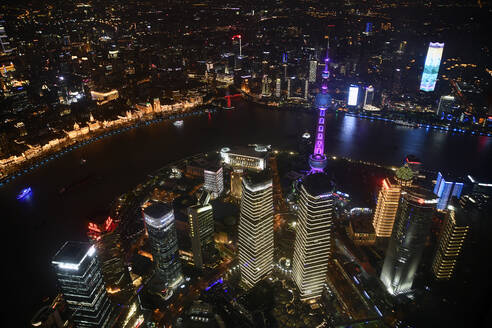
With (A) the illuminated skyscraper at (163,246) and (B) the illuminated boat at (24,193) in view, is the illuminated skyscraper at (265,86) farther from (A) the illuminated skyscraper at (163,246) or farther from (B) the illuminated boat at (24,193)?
(A) the illuminated skyscraper at (163,246)

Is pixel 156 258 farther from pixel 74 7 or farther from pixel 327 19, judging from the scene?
pixel 74 7

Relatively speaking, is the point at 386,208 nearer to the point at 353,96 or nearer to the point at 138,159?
the point at 138,159

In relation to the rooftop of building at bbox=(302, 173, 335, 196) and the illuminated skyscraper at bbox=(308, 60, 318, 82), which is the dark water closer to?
the illuminated skyscraper at bbox=(308, 60, 318, 82)

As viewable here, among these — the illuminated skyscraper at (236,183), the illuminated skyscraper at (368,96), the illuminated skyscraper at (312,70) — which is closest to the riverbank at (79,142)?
the illuminated skyscraper at (312,70)

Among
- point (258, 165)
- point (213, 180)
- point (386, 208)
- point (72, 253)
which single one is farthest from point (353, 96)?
point (72, 253)

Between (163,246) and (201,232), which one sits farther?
(201,232)

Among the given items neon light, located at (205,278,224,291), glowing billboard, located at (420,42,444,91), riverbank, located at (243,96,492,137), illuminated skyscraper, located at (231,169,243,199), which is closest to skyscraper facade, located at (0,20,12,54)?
riverbank, located at (243,96,492,137)
